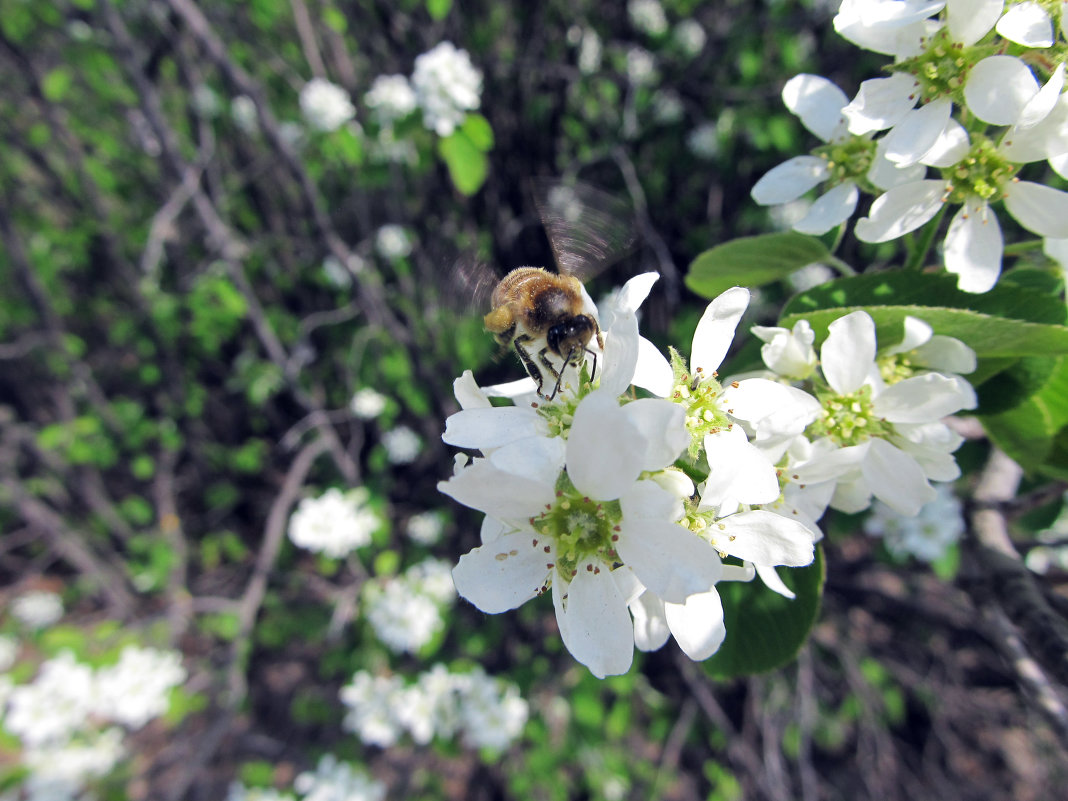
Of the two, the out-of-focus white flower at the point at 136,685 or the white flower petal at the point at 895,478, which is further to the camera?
the out-of-focus white flower at the point at 136,685

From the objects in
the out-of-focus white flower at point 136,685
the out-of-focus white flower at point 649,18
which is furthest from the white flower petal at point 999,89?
the out-of-focus white flower at point 136,685

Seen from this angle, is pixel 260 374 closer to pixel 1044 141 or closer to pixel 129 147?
pixel 129 147

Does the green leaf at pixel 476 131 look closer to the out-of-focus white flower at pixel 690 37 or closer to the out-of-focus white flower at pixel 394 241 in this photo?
the out-of-focus white flower at pixel 394 241

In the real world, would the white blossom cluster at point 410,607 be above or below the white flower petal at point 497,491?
below

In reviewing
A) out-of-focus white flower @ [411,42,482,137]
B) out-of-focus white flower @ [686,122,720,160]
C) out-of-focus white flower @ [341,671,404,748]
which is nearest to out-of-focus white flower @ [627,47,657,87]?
out-of-focus white flower @ [686,122,720,160]

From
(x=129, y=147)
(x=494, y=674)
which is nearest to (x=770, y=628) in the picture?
(x=494, y=674)

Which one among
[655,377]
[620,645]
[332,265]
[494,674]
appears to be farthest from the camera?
[332,265]

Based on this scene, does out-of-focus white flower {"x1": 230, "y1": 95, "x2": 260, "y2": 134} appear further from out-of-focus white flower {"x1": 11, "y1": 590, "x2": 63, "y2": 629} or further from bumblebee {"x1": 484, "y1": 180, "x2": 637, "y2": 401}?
out-of-focus white flower {"x1": 11, "y1": 590, "x2": 63, "y2": 629}
